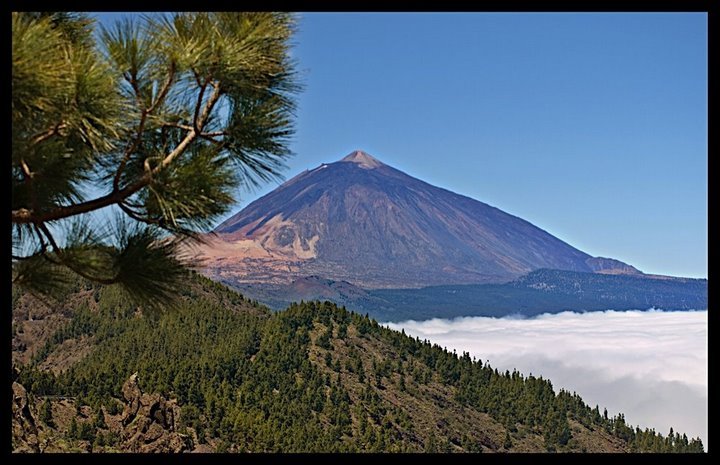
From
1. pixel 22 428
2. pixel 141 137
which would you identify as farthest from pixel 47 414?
pixel 141 137

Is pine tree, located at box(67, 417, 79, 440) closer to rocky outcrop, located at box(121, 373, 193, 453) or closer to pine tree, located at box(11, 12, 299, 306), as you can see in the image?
rocky outcrop, located at box(121, 373, 193, 453)

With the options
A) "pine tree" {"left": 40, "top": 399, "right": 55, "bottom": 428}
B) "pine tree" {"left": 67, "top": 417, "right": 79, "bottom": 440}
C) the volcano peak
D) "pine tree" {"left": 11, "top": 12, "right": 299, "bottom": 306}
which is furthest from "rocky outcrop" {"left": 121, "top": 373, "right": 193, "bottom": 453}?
the volcano peak

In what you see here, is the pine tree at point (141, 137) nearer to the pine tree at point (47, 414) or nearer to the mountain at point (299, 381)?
the pine tree at point (47, 414)

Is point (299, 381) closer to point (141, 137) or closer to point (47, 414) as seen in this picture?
point (47, 414)

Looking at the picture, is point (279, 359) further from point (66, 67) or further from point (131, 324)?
point (66, 67)

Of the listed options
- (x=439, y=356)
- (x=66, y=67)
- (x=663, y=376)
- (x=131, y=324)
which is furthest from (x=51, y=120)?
(x=663, y=376)
